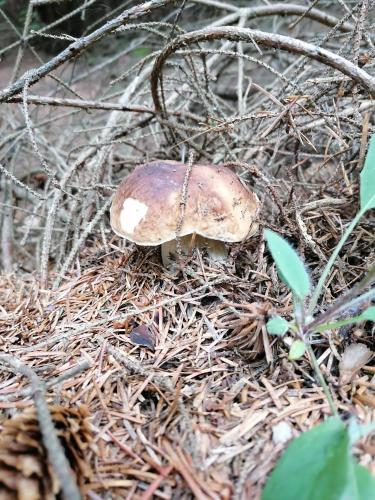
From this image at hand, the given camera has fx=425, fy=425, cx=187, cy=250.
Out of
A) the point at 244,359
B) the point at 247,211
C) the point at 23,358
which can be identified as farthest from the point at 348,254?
the point at 23,358

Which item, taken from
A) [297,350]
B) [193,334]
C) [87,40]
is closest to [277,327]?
[297,350]

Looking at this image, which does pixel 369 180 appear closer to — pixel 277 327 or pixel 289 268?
pixel 289 268

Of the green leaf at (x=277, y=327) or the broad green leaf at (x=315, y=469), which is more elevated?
the green leaf at (x=277, y=327)

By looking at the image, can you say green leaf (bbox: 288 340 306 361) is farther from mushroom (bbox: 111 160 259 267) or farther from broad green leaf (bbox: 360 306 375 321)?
mushroom (bbox: 111 160 259 267)

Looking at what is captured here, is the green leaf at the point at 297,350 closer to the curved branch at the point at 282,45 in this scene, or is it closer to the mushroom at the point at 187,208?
the mushroom at the point at 187,208

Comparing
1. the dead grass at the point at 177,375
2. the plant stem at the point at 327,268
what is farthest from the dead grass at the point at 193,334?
the plant stem at the point at 327,268

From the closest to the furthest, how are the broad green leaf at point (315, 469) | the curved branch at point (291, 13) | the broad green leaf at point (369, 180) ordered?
the broad green leaf at point (315, 469) < the broad green leaf at point (369, 180) < the curved branch at point (291, 13)
